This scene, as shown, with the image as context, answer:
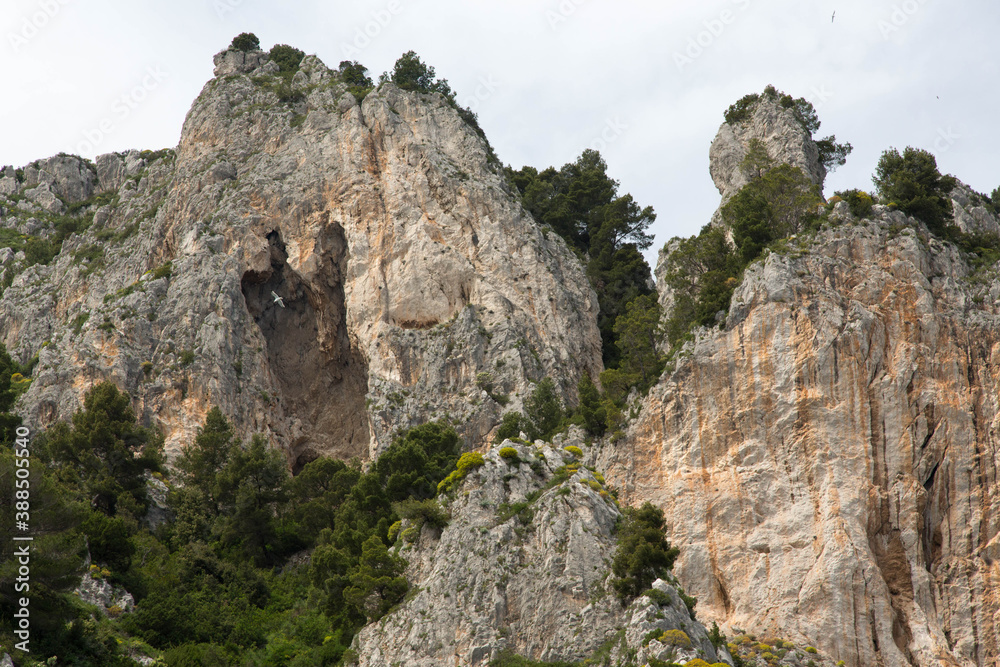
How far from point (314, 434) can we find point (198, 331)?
1279 centimetres

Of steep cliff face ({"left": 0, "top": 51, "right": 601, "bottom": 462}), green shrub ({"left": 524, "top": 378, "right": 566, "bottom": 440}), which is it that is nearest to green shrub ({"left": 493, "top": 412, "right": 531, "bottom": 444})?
green shrub ({"left": 524, "top": 378, "right": 566, "bottom": 440})

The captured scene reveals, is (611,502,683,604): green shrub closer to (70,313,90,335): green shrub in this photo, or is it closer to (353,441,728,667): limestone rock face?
(353,441,728,667): limestone rock face

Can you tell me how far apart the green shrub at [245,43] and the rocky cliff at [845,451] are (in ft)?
236

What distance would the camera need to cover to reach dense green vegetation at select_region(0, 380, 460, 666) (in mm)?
38625

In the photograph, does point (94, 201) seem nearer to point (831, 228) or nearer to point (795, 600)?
point (831, 228)

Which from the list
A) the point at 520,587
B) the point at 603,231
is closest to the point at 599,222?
the point at 603,231

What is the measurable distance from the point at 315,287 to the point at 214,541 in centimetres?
2775

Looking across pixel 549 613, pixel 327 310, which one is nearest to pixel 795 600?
pixel 549 613

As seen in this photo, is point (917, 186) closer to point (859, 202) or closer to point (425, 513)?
point (859, 202)

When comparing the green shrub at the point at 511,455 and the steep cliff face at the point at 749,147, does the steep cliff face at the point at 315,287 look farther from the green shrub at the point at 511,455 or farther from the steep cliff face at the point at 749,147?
the green shrub at the point at 511,455

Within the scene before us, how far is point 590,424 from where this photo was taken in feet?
194

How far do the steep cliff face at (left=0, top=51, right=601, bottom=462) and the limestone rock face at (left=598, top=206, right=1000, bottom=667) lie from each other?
16300mm

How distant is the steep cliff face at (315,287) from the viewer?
7050 centimetres

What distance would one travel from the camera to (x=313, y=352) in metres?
82.2
